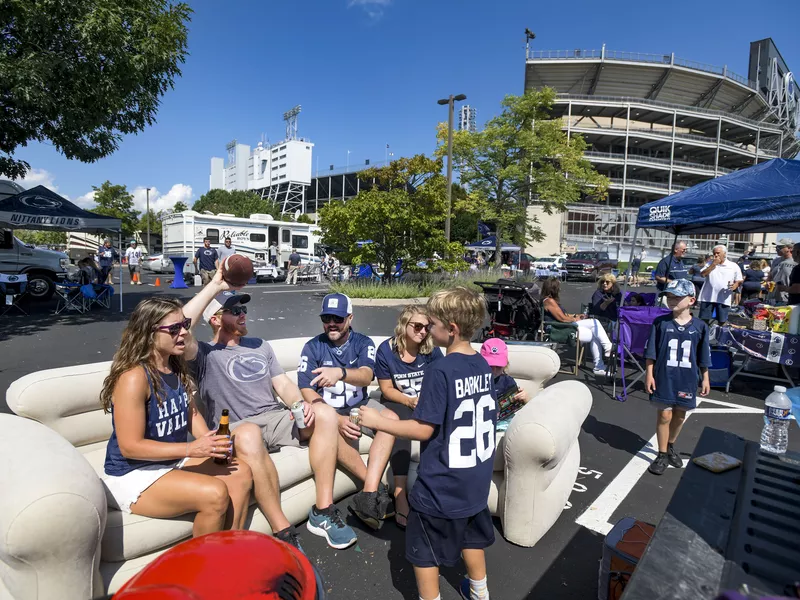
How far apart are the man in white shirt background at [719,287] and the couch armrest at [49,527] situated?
8.69 meters

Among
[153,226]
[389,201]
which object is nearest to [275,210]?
[153,226]

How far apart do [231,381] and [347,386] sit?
845 millimetres

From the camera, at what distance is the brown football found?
10.2ft

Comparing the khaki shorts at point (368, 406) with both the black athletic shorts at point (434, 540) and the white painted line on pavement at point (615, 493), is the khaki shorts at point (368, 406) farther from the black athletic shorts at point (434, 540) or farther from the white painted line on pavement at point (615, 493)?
the white painted line on pavement at point (615, 493)

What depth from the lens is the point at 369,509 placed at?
2.94 metres

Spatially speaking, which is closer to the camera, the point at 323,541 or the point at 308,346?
the point at 323,541

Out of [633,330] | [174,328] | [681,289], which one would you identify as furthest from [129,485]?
[633,330]

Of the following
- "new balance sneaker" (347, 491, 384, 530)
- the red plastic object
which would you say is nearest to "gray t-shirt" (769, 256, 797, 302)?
"new balance sneaker" (347, 491, 384, 530)

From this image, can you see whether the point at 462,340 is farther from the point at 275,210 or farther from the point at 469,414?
the point at 275,210

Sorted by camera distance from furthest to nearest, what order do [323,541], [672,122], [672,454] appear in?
[672,122] < [672,454] < [323,541]

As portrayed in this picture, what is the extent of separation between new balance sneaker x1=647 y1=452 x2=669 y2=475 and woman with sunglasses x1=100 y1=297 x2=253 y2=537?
10.6 feet

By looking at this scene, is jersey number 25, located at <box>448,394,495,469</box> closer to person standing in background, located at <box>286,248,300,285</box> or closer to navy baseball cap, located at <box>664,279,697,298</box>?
navy baseball cap, located at <box>664,279,697,298</box>

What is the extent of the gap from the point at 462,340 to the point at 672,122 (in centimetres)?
6081

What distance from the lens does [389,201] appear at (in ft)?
49.5
